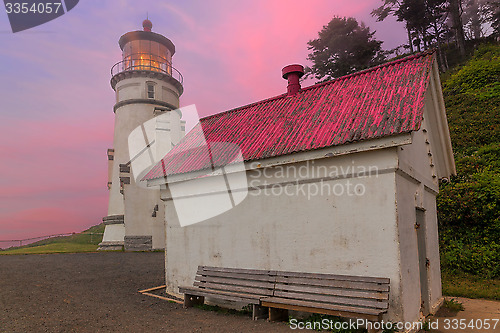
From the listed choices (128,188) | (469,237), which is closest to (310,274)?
(469,237)

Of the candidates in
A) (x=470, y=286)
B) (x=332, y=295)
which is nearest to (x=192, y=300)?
(x=332, y=295)

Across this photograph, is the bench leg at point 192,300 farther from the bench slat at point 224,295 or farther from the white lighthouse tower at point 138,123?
the white lighthouse tower at point 138,123

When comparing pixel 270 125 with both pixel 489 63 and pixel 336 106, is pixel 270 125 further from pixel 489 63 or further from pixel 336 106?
pixel 489 63

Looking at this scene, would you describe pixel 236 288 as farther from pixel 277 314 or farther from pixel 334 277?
pixel 334 277

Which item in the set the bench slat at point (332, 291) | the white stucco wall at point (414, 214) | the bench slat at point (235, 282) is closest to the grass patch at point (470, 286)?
the white stucco wall at point (414, 214)

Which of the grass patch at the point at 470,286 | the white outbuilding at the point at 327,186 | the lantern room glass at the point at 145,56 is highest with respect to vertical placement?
the lantern room glass at the point at 145,56

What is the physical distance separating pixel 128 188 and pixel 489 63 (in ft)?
101

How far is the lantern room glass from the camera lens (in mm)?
26594

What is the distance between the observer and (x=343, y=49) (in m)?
32.3

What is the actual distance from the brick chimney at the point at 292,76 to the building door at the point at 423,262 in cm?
492

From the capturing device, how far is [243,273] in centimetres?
757

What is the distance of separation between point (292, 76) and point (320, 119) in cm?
308

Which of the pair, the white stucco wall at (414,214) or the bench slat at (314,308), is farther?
the white stucco wall at (414,214)

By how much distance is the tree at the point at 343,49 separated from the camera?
3128 cm
